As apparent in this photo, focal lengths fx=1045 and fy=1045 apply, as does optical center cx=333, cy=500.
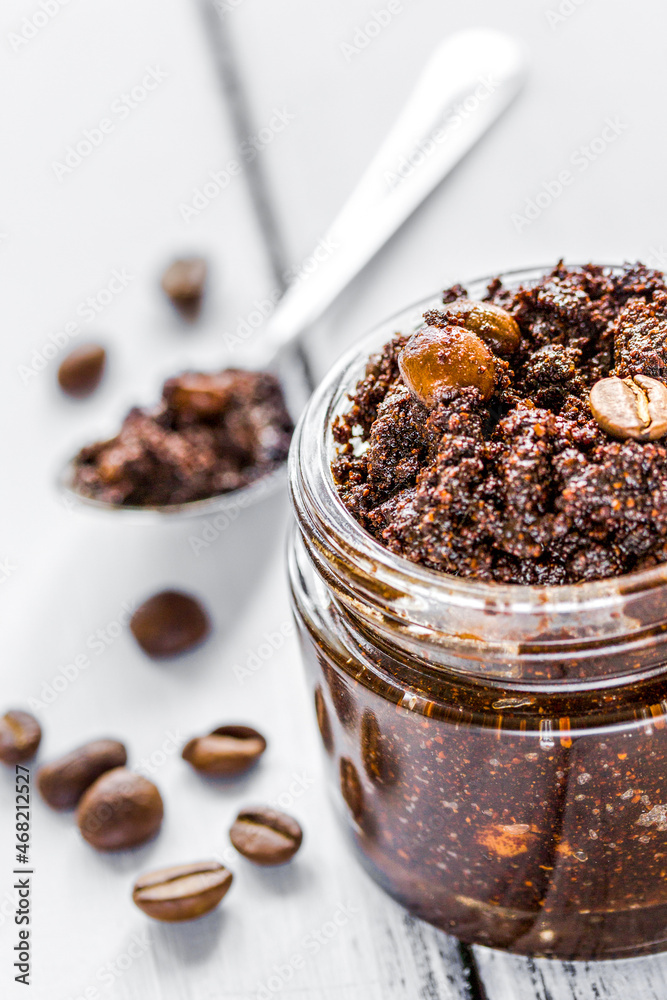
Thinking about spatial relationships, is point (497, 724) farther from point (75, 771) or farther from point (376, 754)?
point (75, 771)

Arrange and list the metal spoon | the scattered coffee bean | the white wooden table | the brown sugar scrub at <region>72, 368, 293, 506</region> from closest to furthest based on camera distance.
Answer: the white wooden table < the brown sugar scrub at <region>72, 368, 293, 506</region> < the metal spoon < the scattered coffee bean

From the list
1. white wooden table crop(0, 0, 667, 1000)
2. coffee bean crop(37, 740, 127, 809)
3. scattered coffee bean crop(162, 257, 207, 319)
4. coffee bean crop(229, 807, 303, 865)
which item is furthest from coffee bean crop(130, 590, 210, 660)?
scattered coffee bean crop(162, 257, 207, 319)

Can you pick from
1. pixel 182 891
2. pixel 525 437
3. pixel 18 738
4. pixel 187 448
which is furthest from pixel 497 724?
pixel 187 448

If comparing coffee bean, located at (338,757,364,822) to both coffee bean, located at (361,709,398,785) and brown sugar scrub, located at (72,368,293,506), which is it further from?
brown sugar scrub, located at (72,368,293,506)

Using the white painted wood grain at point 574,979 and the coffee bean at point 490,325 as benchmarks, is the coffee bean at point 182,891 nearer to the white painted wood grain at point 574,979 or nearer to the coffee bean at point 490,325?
the white painted wood grain at point 574,979

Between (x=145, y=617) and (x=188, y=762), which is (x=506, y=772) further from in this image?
(x=145, y=617)

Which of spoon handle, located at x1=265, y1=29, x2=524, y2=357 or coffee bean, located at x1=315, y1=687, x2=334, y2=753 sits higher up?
spoon handle, located at x1=265, y1=29, x2=524, y2=357

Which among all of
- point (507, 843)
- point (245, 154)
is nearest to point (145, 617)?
point (507, 843)
